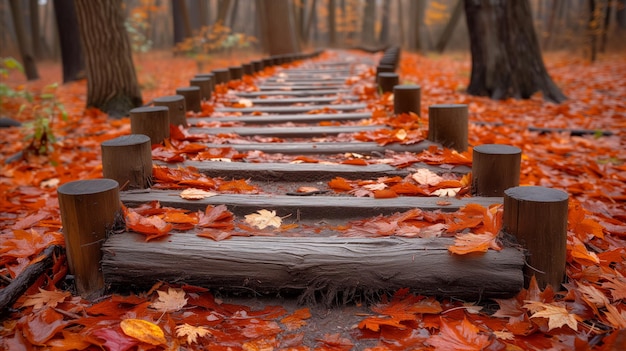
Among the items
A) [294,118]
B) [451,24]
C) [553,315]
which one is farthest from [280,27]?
[553,315]

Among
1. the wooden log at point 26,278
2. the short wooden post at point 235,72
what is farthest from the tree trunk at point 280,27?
the wooden log at point 26,278

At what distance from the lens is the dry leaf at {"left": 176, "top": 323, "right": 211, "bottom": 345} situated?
196 centimetres

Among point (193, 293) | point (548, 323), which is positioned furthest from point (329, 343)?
point (548, 323)

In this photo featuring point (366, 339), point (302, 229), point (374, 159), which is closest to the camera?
point (366, 339)

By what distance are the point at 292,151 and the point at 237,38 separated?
13972mm

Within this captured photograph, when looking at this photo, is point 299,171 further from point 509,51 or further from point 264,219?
point 509,51

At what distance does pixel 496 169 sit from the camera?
2.73m

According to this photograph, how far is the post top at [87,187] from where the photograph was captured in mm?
2279

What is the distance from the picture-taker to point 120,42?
22.7ft

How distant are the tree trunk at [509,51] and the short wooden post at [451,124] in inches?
201

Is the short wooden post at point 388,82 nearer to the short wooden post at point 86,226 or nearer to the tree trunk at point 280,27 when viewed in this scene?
the short wooden post at point 86,226

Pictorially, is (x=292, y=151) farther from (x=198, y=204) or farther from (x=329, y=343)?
(x=329, y=343)

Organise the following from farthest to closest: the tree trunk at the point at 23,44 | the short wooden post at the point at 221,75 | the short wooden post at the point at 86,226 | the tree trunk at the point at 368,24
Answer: the tree trunk at the point at 368,24 → the tree trunk at the point at 23,44 → the short wooden post at the point at 221,75 → the short wooden post at the point at 86,226

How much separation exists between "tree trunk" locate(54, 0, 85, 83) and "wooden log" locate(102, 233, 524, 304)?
11.8 metres
